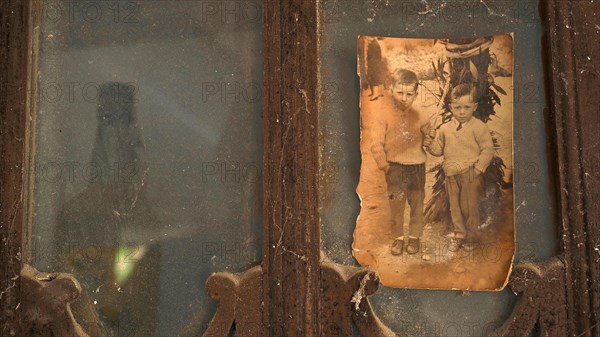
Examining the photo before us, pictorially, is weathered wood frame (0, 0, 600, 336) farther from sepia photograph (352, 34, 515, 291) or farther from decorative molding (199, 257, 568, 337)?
sepia photograph (352, 34, 515, 291)

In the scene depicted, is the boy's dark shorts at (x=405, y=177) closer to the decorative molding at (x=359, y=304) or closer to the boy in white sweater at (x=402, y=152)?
the boy in white sweater at (x=402, y=152)

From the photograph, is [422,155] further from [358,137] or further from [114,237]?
[114,237]

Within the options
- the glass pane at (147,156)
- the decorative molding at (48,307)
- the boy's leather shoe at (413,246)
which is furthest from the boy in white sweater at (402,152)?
the decorative molding at (48,307)

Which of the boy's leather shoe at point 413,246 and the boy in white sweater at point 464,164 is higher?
the boy in white sweater at point 464,164

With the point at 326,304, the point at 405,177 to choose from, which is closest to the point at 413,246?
the point at 405,177

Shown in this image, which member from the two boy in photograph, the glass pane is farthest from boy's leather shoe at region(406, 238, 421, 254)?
the glass pane

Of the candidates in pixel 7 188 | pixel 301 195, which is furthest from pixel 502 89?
pixel 7 188
